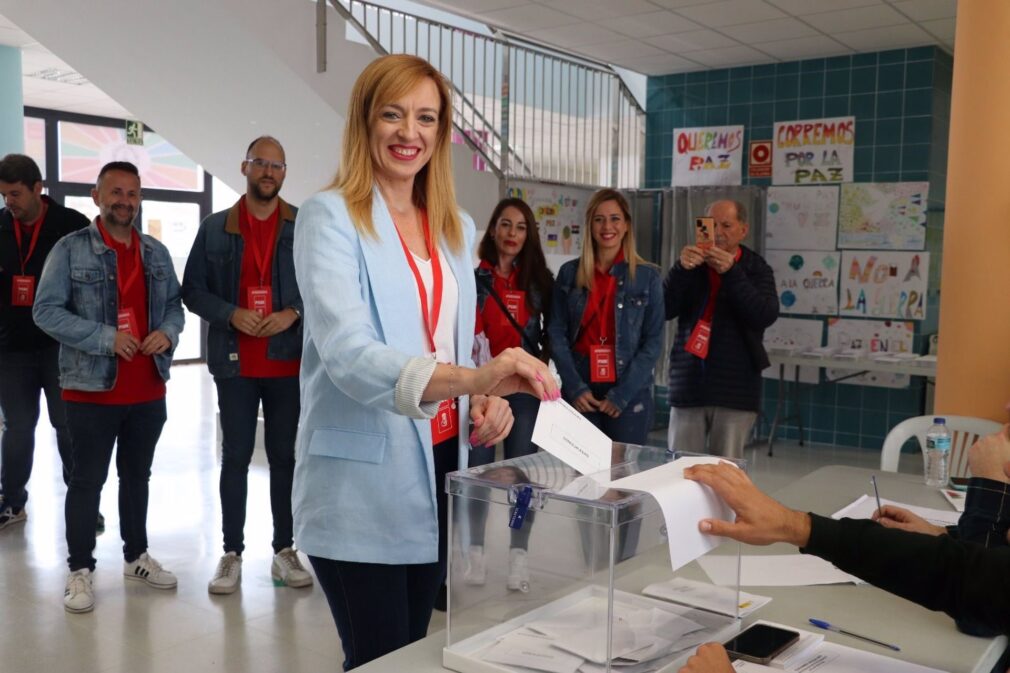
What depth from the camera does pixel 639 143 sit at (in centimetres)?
833

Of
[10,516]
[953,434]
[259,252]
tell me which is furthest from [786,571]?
[10,516]

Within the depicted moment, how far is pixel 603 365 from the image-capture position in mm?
3984

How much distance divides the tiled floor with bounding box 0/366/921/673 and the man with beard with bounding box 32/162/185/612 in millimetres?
140

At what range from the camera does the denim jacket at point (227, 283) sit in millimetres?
3736

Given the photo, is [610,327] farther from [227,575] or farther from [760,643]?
[760,643]

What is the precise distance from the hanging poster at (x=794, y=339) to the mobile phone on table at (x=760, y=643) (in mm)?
6167

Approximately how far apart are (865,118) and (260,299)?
5.21 metres

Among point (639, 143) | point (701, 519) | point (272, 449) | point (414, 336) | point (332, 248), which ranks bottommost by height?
point (272, 449)

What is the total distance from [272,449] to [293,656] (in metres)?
0.95

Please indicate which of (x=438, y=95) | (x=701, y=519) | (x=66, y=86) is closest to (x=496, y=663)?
(x=701, y=519)

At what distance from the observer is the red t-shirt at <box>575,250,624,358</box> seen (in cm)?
402

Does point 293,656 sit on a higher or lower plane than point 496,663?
lower

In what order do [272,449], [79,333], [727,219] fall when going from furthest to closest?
[727,219], [272,449], [79,333]

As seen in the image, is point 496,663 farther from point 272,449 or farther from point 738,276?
point 738,276
